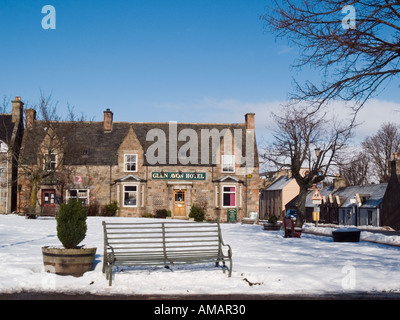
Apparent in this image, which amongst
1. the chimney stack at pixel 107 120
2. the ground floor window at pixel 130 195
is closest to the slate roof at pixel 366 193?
the ground floor window at pixel 130 195

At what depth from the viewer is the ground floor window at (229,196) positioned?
3988cm

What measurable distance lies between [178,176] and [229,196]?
4602 millimetres

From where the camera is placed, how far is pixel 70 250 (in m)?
10.2

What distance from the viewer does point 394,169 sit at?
42.8 m

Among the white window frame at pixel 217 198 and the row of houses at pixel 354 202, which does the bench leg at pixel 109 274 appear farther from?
the white window frame at pixel 217 198

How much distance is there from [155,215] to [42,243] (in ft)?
74.0

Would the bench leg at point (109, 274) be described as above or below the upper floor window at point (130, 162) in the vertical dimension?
below

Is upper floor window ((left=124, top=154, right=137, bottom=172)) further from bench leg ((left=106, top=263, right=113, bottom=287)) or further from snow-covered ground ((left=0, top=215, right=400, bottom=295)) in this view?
bench leg ((left=106, top=263, right=113, bottom=287))

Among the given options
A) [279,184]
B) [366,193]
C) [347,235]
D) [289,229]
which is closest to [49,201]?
[289,229]

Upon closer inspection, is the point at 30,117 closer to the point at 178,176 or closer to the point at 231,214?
the point at 178,176

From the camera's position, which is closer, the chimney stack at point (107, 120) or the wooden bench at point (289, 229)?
the wooden bench at point (289, 229)

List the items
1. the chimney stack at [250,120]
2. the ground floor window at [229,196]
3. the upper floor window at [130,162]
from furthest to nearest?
the chimney stack at [250,120]
the upper floor window at [130,162]
the ground floor window at [229,196]

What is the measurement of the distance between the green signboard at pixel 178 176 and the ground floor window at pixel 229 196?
2.14 meters

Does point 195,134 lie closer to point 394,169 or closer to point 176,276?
point 394,169
